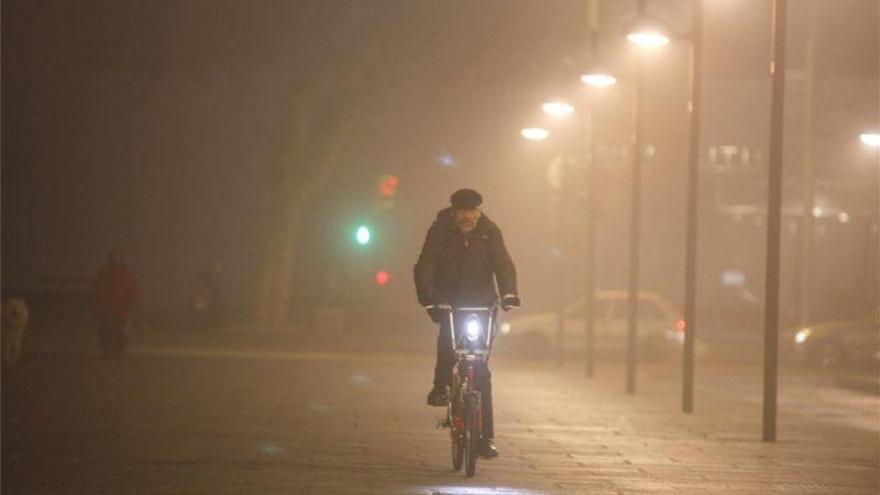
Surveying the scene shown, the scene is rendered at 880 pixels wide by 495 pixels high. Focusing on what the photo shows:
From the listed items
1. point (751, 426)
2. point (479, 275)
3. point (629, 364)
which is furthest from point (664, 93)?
point (479, 275)

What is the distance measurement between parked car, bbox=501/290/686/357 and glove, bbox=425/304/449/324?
24.3m

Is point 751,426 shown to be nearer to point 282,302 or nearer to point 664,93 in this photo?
point 282,302

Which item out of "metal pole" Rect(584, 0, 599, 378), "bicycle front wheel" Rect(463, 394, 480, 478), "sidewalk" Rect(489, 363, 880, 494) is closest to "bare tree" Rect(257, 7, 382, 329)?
"metal pole" Rect(584, 0, 599, 378)

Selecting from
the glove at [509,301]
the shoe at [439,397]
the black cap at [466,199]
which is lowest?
the shoe at [439,397]

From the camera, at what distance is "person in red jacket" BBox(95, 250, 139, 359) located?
30297 mm

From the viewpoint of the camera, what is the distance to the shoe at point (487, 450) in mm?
13328

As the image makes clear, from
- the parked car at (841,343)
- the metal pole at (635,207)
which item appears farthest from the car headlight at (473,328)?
the parked car at (841,343)

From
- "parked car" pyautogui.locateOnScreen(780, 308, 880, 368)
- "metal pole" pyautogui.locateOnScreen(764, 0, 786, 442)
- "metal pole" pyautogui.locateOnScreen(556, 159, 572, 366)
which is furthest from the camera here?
"parked car" pyautogui.locateOnScreen(780, 308, 880, 368)

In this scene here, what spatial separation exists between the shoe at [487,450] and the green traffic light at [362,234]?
26.5 m

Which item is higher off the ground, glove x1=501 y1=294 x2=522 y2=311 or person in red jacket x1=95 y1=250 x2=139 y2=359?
glove x1=501 y1=294 x2=522 y2=311

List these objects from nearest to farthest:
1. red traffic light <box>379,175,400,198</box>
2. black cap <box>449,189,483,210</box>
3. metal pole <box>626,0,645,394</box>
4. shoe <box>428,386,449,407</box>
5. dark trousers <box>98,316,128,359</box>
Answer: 1. black cap <box>449,189,483,210</box>
2. shoe <box>428,386,449,407</box>
3. metal pole <box>626,0,645,394</box>
4. dark trousers <box>98,316,128,359</box>
5. red traffic light <box>379,175,400,198</box>

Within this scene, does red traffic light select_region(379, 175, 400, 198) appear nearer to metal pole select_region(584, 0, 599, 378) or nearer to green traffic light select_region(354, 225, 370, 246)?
green traffic light select_region(354, 225, 370, 246)

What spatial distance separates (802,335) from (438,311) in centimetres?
2616

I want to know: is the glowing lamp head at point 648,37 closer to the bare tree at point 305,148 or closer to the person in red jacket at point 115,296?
the person in red jacket at point 115,296
